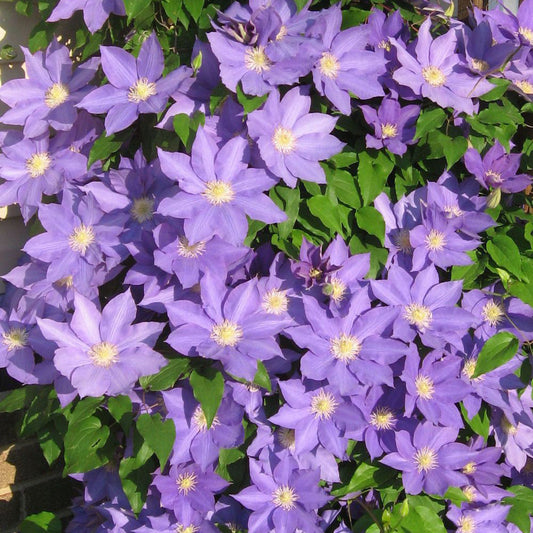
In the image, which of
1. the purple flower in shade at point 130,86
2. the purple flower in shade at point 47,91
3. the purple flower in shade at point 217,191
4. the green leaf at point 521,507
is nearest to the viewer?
the purple flower in shade at point 217,191

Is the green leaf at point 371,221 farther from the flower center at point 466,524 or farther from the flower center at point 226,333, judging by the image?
the flower center at point 466,524

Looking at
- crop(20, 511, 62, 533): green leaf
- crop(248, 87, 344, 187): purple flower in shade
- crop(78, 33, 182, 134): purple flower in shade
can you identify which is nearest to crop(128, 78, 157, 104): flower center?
crop(78, 33, 182, 134): purple flower in shade

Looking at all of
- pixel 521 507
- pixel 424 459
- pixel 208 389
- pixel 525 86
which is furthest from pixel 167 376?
pixel 525 86

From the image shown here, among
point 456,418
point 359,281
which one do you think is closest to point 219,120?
point 359,281

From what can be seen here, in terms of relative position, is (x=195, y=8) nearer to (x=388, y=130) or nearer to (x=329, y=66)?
(x=329, y=66)

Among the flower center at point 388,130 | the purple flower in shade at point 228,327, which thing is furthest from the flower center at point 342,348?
the flower center at point 388,130

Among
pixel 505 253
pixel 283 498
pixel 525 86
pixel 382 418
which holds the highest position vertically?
pixel 525 86

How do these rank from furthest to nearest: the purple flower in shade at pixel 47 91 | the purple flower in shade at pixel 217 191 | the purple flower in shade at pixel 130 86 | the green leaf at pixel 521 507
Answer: the green leaf at pixel 521 507 → the purple flower in shade at pixel 47 91 → the purple flower in shade at pixel 130 86 → the purple flower in shade at pixel 217 191
